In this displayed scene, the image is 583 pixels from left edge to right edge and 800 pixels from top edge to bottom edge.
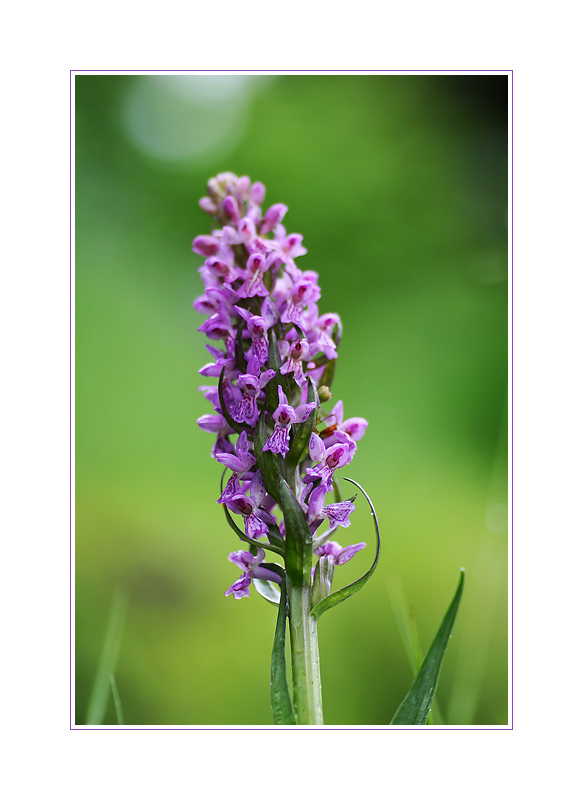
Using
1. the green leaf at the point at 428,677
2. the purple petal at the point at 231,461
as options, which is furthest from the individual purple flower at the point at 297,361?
the green leaf at the point at 428,677

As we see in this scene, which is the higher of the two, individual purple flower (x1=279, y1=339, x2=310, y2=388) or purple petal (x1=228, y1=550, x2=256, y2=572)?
individual purple flower (x1=279, y1=339, x2=310, y2=388)

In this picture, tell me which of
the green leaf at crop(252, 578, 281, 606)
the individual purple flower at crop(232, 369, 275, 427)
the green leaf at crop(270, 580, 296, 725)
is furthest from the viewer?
the green leaf at crop(252, 578, 281, 606)

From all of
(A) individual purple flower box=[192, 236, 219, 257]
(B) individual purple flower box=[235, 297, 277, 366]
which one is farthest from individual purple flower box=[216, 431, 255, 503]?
(A) individual purple flower box=[192, 236, 219, 257]

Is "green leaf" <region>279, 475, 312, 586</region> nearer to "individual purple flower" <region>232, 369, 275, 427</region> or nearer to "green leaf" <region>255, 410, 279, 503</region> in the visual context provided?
"green leaf" <region>255, 410, 279, 503</region>

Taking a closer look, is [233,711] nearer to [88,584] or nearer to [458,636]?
[88,584]

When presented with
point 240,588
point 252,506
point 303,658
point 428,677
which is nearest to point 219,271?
point 252,506

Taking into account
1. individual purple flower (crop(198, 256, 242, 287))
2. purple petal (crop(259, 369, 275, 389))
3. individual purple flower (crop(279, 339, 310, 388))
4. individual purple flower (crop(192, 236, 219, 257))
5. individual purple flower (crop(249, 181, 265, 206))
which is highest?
individual purple flower (crop(249, 181, 265, 206))

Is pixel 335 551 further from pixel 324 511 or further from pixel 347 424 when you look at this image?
pixel 347 424

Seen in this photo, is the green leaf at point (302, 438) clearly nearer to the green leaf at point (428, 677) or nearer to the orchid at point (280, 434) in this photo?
the orchid at point (280, 434)
